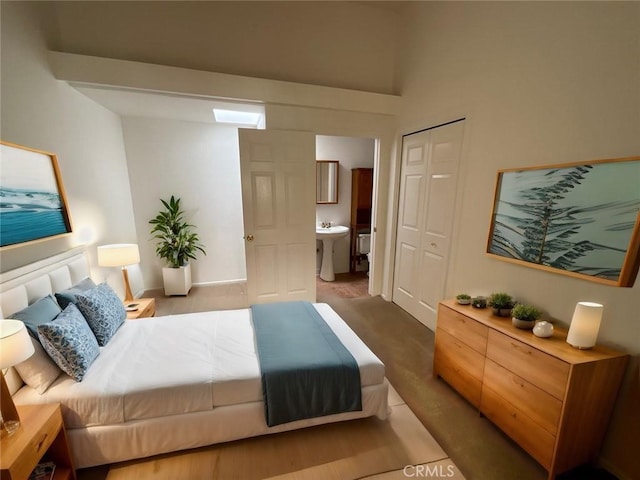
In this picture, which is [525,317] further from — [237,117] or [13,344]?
[237,117]

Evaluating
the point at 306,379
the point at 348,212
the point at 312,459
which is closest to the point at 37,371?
the point at 306,379

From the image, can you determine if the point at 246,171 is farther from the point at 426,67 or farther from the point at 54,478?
the point at 54,478

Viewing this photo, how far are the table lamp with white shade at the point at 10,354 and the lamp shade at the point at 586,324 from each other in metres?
2.58

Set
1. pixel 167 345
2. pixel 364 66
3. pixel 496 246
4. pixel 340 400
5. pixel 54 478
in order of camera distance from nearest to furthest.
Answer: pixel 54 478
pixel 340 400
pixel 167 345
pixel 496 246
pixel 364 66

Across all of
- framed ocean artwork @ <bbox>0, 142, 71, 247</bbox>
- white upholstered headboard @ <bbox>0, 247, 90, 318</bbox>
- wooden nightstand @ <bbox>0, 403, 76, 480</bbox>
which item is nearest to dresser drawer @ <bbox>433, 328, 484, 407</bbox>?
wooden nightstand @ <bbox>0, 403, 76, 480</bbox>

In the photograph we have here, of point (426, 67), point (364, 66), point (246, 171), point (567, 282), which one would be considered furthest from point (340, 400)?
point (364, 66)

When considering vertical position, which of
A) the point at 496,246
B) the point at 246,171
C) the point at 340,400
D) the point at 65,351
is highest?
the point at 246,171

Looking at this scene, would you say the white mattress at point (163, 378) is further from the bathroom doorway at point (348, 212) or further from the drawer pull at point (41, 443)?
the bathroom doorway at point (348, 212)

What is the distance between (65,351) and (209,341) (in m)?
0.73

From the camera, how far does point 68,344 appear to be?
4.62ft

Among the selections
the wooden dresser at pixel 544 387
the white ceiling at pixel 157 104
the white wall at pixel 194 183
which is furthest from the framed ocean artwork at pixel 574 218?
the white wall at pixel 194 183

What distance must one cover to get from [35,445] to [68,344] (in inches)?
17.8

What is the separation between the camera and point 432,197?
8.96ft

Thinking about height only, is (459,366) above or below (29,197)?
below
